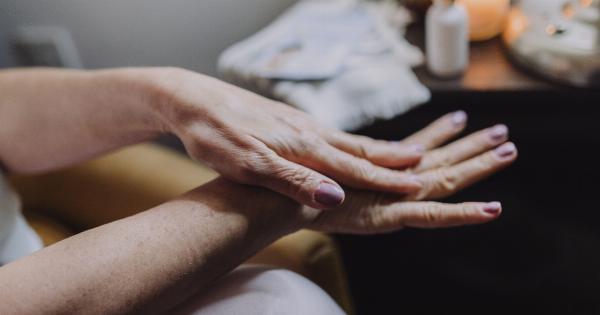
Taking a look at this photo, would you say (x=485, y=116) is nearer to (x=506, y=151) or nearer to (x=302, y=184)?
(x=506, y=151)

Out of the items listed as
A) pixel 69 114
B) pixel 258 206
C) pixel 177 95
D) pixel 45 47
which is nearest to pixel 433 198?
pixel 258 206

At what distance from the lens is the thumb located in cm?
66

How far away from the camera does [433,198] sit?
2.57 feet

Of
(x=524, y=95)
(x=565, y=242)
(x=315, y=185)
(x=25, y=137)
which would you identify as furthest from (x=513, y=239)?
(x=25, y=137)

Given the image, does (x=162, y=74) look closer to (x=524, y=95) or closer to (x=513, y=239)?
(x=524, y=95)

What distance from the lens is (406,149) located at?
31.4 inches

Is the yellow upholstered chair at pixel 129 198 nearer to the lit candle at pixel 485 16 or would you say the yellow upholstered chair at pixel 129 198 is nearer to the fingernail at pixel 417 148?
the fingernail at pixel 417 148

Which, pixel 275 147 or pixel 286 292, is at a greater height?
pixel 275 147

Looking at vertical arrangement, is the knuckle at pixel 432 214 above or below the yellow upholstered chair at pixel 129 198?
above

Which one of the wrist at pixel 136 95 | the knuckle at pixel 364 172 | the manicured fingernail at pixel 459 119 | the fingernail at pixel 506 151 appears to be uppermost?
the wrist at pixel 136 95

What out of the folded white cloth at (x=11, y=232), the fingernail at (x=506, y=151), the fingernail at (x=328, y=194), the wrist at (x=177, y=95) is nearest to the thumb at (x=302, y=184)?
the fingernail at (x=328, y=194)

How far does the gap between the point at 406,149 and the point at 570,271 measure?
443 mm

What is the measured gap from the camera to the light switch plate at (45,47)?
1396 millimetres

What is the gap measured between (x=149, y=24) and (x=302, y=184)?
0.77 m
